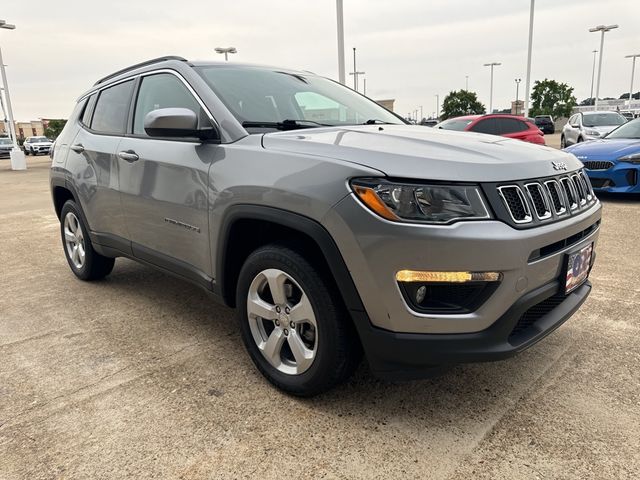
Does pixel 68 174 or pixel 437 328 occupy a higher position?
pixel 68 174

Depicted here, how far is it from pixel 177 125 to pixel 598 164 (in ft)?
23.8

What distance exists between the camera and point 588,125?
46.8ft

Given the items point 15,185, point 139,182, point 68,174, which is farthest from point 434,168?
point 15,185

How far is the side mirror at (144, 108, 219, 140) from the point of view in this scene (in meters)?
2.58

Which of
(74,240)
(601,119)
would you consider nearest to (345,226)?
(74,240)

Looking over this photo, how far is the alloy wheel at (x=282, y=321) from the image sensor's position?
2.33 metres

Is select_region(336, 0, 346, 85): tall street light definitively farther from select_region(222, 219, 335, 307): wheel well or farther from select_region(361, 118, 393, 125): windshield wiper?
select_region(222, 219, 335, 307): wheel well

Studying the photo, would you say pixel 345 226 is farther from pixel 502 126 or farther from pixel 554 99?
pixel 554 99

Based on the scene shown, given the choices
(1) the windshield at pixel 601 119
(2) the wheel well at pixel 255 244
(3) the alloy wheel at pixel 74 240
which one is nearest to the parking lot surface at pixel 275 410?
(2) the wheel well at pixel 255 244

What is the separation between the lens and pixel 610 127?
542 inches

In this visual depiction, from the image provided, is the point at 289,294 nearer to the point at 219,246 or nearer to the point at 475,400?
the point at 219,246

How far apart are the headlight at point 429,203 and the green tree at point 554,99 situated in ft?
169

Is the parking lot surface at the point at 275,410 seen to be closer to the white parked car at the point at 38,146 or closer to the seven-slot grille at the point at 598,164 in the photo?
the seven-slot grille at the point at 598,164

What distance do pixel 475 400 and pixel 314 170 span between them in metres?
1.37
